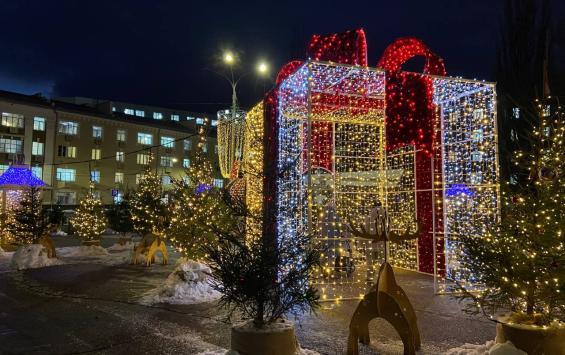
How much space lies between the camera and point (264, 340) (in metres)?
4.69

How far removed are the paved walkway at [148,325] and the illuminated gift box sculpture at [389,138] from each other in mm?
1421

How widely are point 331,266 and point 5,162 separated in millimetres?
38293

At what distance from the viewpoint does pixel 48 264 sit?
1449cm

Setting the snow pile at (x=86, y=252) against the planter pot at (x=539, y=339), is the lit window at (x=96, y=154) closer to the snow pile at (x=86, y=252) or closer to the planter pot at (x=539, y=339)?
the snow pile at (x=86, y=252)

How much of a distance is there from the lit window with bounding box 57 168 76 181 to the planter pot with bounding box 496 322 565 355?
142ft

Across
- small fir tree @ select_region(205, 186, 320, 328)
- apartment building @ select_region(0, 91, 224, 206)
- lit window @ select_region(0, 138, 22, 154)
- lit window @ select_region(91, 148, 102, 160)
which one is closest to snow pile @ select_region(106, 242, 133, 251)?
Answer: small fir tree @ select_region(205, 186, 320, 328)

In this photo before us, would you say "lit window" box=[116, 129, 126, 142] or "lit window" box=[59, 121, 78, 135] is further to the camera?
"lit window" box=[116, 129, 126, 142]

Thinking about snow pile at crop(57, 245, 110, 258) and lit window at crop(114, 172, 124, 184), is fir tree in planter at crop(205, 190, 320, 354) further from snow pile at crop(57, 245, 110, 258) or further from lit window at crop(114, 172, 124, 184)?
lit window at crop(114, 172, 124, 184)

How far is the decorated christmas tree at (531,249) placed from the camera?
4707mm

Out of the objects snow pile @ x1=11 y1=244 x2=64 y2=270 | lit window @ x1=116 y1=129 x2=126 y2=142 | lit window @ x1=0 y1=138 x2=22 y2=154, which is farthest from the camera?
lit window @ x1=116 y1=129 x2=126 y2=142

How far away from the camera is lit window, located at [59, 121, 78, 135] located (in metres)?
41.8

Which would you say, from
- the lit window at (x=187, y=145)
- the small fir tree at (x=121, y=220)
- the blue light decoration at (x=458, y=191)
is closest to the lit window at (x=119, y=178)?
the lit window at (x=187, y=145)

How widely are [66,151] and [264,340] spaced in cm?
4248

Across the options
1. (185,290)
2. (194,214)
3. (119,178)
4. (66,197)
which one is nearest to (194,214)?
(194,214)
